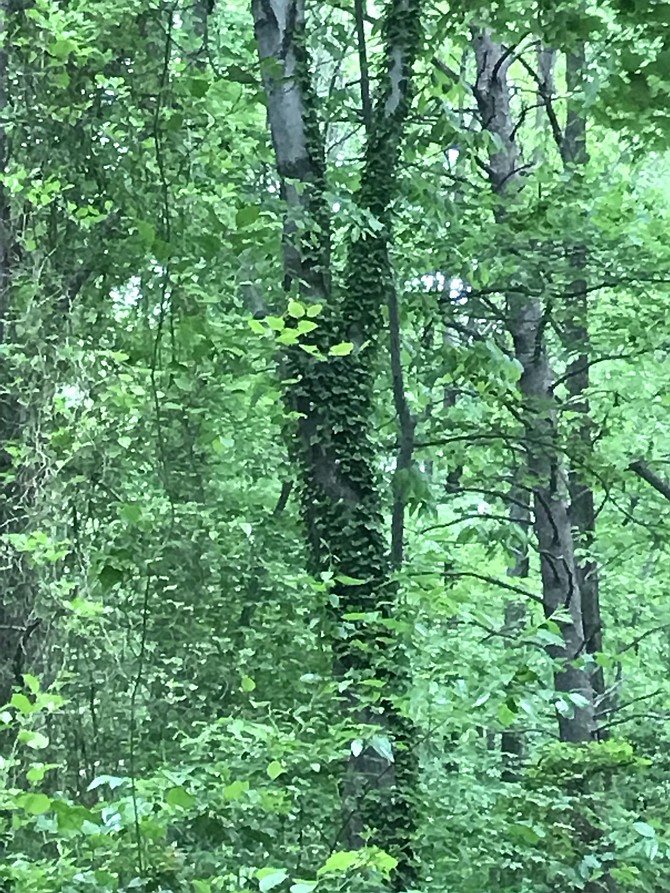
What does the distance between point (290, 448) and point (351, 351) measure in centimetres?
54

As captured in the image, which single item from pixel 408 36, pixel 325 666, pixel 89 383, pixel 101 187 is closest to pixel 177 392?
pixel 89 383

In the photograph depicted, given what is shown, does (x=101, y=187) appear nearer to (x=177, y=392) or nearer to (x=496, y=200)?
(x=177, y=392)

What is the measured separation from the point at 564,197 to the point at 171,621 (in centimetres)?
306

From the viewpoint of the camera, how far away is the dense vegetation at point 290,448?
3600mm

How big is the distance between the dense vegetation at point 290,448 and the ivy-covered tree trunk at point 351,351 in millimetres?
15

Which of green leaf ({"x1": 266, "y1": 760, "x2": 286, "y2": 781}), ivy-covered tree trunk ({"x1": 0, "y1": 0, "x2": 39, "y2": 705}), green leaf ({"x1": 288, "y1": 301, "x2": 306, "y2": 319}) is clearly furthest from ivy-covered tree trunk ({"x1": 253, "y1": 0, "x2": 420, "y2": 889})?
ivy-covered tree trunk ({"x1": 0, "y1": 0, "x2": 39, "y2": 705})

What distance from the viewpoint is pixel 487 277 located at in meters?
4.92

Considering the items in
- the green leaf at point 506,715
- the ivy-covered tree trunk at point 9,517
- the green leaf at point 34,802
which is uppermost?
the ivy-covered tree trunk at point 9,517

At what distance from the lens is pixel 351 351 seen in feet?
13.3

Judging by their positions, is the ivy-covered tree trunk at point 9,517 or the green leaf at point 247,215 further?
the ivy-covered tree trunk at point 9,517

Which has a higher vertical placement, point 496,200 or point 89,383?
point 496,200

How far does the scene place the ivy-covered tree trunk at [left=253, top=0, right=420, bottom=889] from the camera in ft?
12.8

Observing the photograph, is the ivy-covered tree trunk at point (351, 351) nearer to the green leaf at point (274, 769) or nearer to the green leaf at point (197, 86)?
the green leaf at point (274, 769)

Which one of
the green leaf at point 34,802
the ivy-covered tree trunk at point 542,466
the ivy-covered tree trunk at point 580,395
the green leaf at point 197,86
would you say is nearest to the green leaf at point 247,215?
the green leaf at point 197,86
